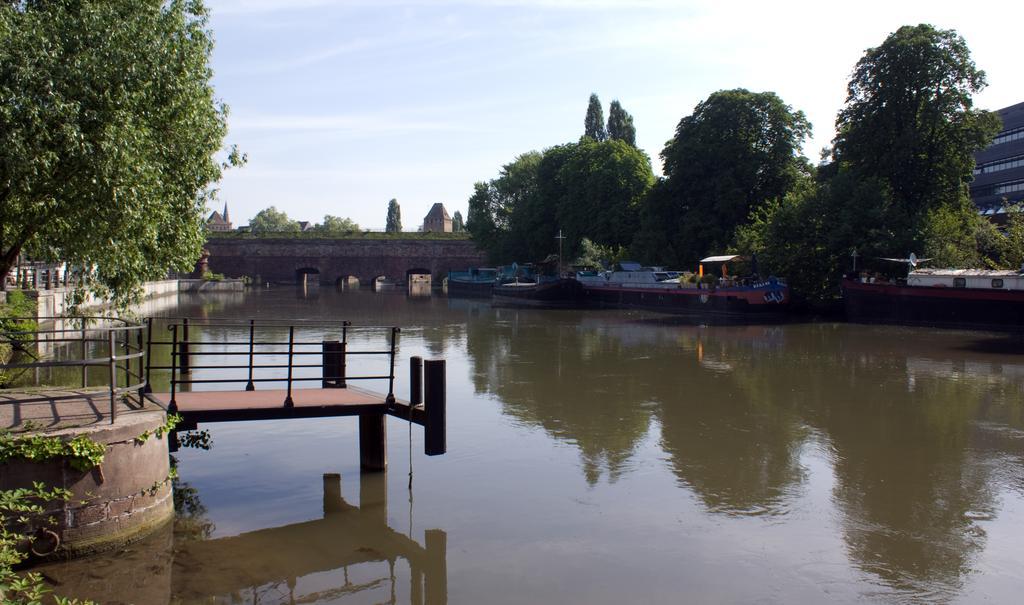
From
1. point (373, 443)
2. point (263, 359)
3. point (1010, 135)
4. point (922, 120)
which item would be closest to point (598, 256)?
point (922, 120)

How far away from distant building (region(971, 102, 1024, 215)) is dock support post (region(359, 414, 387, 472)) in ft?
204

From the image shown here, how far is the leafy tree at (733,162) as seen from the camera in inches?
2066

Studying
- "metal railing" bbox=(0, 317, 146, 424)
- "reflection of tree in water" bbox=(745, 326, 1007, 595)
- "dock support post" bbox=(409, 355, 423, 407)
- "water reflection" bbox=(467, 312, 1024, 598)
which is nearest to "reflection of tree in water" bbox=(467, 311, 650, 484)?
"water reflection" bbox=(467, 312, 1024, 598)

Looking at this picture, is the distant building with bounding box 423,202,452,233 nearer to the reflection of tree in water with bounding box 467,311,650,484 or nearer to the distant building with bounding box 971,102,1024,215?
the distant building with bounding box 971,102,1024,215

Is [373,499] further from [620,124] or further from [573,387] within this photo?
[620,124]

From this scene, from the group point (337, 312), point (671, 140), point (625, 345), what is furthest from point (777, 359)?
point (671, 140)

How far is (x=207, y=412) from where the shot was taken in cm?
1055

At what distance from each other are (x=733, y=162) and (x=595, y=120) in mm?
36421

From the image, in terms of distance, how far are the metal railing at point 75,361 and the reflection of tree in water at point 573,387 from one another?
20.5 ft

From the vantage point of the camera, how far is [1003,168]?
2603 inches

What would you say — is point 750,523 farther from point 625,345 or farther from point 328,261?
point 328,261

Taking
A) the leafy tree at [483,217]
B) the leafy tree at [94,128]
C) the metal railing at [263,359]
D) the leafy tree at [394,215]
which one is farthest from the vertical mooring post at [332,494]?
the leafy tree at [394,215]

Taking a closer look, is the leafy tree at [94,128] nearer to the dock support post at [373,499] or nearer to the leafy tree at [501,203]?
the dock support post at [373,499]

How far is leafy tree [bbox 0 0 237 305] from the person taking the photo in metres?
10.5
